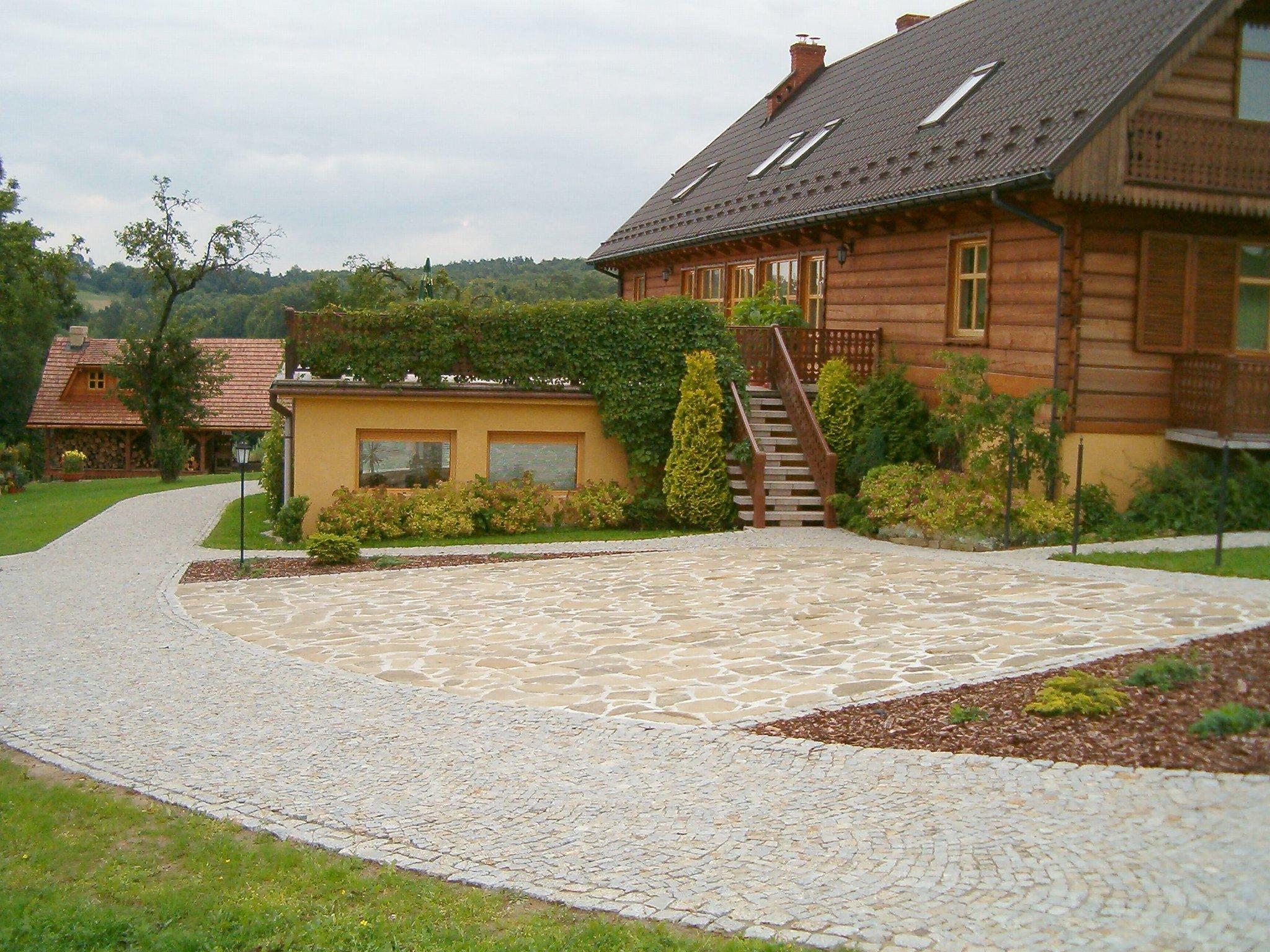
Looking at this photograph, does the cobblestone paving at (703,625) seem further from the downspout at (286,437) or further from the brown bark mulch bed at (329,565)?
the downspout at (286,437)

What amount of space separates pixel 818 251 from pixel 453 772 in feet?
54.5

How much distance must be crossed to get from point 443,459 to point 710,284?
33.6 ft

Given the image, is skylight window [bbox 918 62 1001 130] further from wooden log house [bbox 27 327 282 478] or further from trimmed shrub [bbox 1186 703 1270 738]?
wooden log house [bbox 27 327 282 478]

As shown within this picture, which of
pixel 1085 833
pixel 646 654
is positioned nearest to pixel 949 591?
pixel 646 654

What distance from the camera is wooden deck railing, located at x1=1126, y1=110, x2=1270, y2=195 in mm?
14602

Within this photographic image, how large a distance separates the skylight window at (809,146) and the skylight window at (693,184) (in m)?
4.94

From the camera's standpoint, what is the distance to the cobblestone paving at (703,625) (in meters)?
8.63

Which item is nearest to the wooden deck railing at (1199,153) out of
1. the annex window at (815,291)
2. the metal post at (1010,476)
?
the metal post at (1010,476)

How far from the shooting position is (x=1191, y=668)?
7789 millimetres

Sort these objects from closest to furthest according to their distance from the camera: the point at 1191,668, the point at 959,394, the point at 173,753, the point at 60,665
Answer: the point at 173,753 < the point at 1191,668 < the point at 60,665 < the point at 959,394

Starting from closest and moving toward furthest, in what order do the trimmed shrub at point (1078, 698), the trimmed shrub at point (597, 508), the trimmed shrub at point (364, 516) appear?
the trimmed shrub at point (1078, 698)
the trimmed shrub at point (364, 516)
the trimmed shrub at point (597, 508)

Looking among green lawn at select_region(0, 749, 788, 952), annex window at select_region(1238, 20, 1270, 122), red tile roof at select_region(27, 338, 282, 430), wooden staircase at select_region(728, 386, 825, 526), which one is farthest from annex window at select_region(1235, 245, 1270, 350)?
red tile roof at select_region(27, 338, 282, 430)

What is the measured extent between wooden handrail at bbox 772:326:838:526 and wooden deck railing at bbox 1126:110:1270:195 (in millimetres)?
5742

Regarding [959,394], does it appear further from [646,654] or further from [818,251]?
[646,654]
